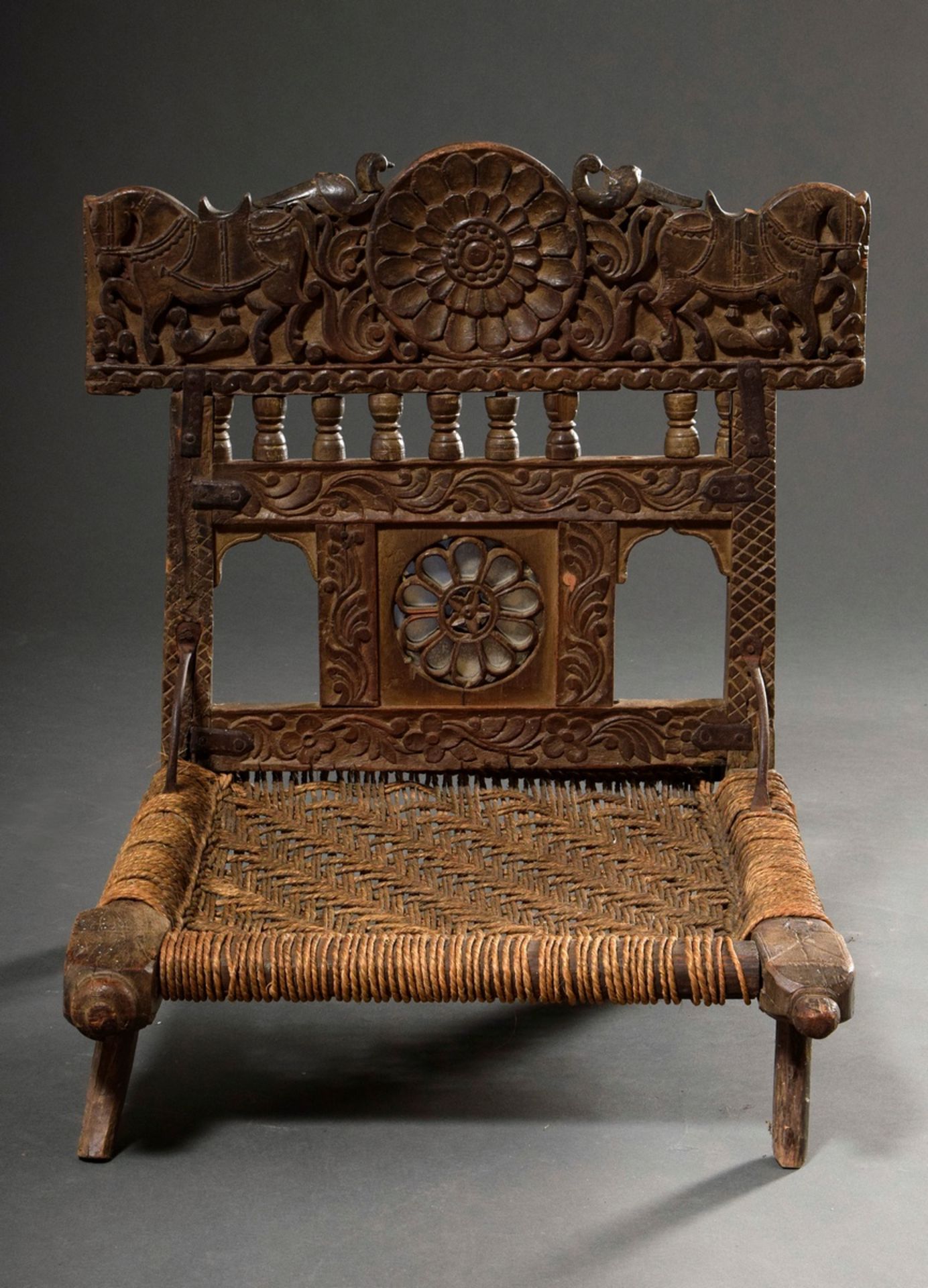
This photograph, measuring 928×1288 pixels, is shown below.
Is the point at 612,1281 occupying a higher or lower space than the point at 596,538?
lower

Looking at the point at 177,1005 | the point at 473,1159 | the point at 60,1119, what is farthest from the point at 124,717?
the point at 473,1159

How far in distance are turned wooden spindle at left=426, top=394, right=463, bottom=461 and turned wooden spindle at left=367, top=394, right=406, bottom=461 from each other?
0.20 feet

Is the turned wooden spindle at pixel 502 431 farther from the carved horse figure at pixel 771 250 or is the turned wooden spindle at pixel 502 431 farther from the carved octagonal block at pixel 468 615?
the carved horse figure at pixel 771 250

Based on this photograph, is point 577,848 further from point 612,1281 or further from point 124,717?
point 124,717

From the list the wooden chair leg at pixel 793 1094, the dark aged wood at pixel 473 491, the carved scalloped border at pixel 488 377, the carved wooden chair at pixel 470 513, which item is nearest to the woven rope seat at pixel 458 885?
the carved wooden chair at pixel 470 513

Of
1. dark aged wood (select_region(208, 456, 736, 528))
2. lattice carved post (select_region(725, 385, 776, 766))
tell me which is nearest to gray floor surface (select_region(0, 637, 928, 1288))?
lattice carved post (select_region(725, 385, 776, 766))

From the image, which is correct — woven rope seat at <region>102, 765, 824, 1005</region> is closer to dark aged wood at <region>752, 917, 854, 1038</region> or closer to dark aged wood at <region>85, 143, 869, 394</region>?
dark aged wood at <region>752, 917, 854, 1038</region>

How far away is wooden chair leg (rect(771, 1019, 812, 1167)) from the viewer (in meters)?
2.84

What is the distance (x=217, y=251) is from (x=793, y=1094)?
1.80m

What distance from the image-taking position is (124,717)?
16.6ft

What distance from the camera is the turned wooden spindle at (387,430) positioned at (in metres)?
3.45

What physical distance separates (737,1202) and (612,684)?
1096mm

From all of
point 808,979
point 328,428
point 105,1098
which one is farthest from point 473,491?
point 105,1098

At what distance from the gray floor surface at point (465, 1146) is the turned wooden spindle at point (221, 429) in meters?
1.04
